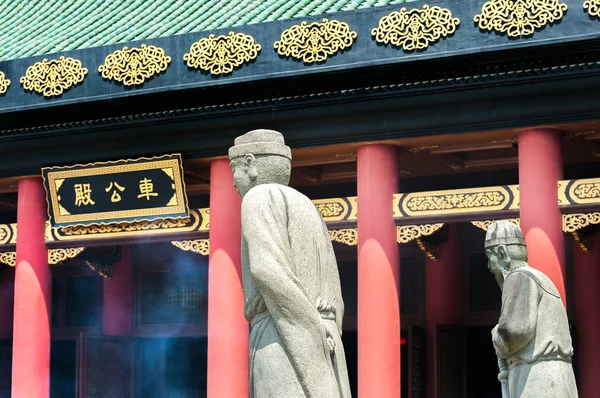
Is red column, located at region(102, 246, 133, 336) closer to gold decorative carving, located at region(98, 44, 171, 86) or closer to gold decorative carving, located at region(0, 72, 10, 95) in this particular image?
gold decorative carving, located at region(0, 72, 10, 95)

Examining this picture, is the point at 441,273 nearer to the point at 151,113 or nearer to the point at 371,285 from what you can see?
the point at 371,285

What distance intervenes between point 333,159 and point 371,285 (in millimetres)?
2090

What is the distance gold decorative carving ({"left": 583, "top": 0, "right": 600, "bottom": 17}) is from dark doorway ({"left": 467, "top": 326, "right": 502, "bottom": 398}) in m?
5.60

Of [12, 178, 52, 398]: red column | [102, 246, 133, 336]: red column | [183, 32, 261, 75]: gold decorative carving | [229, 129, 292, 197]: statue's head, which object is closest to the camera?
[229, 129, 292, 197]: statue's head

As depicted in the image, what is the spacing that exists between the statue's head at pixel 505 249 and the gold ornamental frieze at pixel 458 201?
4.79 m

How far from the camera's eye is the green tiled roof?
57.3ft

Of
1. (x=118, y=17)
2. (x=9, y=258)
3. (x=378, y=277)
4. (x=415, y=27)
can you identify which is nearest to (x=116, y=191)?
(x=9, y=258)

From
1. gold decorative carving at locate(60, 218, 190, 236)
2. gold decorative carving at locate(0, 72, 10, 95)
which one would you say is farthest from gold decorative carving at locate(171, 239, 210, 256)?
gold decorative carving at locate(0, 72, 10, 95)

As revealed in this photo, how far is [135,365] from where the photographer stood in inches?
800

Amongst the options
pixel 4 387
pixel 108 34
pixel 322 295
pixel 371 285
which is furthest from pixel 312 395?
pixel 4 387

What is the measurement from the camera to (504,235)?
10148mm

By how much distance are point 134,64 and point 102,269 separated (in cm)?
447

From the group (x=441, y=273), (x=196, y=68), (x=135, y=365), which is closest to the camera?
(x=196, y=68)

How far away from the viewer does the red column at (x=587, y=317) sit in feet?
55.4
